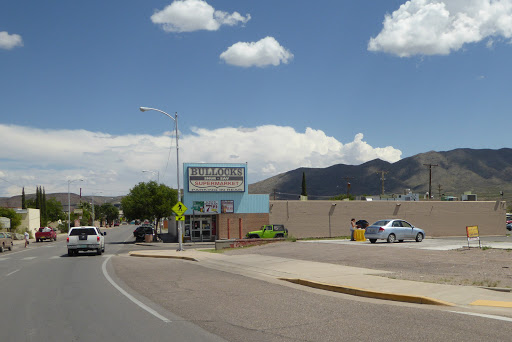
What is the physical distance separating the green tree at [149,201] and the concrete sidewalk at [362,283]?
33.6 meters

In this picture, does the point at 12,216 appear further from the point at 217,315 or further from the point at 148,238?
the point at 217,315

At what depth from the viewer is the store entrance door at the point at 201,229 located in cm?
5338

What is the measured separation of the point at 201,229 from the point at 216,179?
5457 millimetres

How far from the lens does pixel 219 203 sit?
5328 cm

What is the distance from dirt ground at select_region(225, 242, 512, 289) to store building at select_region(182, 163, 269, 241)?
26139mm

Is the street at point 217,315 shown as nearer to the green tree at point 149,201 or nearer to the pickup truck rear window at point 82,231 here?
the pickup truck rear window at point 82,231

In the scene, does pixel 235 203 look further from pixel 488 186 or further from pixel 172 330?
pixel 488 186

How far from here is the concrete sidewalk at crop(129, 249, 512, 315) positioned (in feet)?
36.6

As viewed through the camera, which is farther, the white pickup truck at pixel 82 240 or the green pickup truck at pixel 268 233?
the green pickup truck at pixel 268 233

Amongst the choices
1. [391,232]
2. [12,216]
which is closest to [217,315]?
[391,232]

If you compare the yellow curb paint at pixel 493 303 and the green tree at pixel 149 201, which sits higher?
the green tree at pixel 149 201

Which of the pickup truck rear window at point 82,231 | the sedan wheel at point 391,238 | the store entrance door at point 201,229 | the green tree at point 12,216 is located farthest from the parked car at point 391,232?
the green tree at point 12,216

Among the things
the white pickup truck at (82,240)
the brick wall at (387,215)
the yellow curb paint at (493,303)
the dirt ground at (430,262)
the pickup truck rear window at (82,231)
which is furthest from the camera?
the brick wall at (387,215)

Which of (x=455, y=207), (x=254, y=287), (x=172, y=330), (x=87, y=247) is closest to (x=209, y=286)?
(x=254, y=287)
